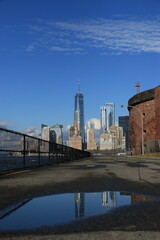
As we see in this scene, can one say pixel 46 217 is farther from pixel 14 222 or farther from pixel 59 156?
pixel 59 156

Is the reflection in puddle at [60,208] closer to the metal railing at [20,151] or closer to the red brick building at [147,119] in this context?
the metal railing at [20,151]

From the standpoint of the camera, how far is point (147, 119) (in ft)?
231

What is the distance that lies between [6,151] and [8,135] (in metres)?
0.66

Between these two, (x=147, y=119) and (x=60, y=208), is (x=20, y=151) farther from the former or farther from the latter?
(x=147, y=119)

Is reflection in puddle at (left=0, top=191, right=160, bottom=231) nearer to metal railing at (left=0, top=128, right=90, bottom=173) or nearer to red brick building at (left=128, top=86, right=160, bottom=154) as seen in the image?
metal railing at (left=0, top=128, right=90, bottom=173)

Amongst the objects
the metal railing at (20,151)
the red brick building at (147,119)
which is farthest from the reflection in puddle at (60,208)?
the red brick building at (147,119)

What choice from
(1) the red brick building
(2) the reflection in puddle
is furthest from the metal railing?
(1) the red brick building

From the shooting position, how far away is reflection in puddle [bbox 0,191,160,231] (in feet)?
12.8

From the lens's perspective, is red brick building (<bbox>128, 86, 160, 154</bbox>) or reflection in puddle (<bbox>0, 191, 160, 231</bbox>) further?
red brick building (<bbox>128, 86, 160, 154</bbox>)

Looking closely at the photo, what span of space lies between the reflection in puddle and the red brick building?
55986 mm

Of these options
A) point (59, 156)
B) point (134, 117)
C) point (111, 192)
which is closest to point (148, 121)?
point (134, 117)

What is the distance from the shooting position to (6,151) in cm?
1170

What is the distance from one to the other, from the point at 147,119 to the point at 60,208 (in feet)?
222

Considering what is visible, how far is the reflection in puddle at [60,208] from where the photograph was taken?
390cm
